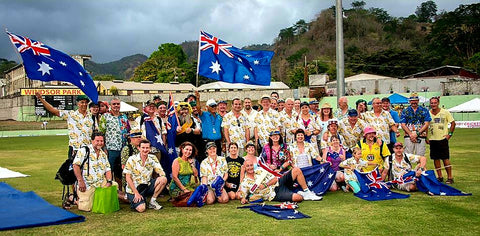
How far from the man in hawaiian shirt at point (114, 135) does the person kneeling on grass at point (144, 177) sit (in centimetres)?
108

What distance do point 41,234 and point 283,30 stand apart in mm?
110074

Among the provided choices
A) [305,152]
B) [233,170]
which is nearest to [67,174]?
[233,170]

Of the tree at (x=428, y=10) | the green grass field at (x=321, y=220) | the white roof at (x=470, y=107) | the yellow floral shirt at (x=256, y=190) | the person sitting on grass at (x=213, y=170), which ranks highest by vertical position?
the tree at (x=428, y=10)

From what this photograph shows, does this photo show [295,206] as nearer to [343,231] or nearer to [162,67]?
[343,231]

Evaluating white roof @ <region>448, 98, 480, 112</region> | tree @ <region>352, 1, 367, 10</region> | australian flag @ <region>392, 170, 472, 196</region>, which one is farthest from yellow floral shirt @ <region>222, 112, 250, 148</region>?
tree @ <region>352, 1, 367, 10</region>

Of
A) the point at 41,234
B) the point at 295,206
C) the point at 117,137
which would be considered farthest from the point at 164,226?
the point at 117,137

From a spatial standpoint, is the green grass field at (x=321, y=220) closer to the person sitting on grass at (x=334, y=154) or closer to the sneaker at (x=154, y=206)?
the sneaker at (x=154, y=206)

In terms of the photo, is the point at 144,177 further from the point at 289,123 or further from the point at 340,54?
the point at 340,54

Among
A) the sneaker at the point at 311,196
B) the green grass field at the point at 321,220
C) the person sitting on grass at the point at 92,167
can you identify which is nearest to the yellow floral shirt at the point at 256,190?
the green grass field at the point at 321,220

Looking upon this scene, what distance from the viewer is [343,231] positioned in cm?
498

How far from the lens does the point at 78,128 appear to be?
7055mm

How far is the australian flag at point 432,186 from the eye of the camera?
705cm

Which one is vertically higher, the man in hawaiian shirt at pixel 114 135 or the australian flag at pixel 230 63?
the australian flag at pixel 230 63

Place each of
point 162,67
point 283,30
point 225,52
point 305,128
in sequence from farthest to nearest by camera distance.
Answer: point 283,30 < point 162,67 < point 225,52 < point 305,128
